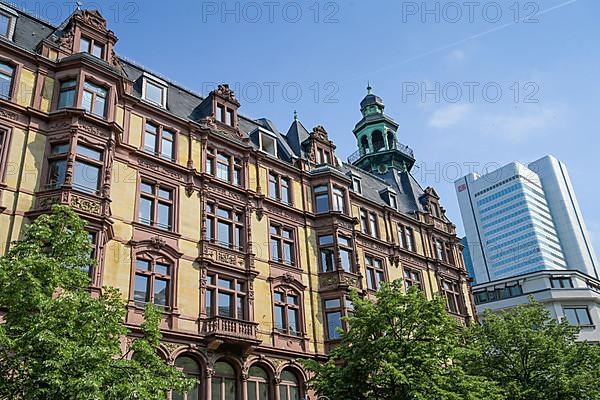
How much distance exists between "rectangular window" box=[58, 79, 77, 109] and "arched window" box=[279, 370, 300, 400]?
55.5ft

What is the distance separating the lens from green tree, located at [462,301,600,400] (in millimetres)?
28484

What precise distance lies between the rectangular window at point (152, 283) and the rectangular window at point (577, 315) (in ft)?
143

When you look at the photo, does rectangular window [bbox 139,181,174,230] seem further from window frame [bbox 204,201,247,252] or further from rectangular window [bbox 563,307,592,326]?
rectangular window [bbox 563,307,592,326]

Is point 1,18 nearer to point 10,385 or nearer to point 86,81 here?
point 86,81

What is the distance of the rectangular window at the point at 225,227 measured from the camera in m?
28.6

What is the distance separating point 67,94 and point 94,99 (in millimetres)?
1203

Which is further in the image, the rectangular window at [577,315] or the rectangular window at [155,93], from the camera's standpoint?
the rectangular window at [577,315]

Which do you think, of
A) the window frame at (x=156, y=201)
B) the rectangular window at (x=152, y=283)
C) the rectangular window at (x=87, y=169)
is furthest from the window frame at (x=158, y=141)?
the rectangular window at (x=152, y=283)

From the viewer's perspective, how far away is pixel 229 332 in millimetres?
25281

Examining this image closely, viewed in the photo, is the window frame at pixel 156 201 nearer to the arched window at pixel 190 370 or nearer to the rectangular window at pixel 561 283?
the arched window at pixel 190 370

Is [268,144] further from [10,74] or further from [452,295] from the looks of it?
[452,295]

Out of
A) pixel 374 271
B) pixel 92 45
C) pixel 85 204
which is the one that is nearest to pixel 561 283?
pixel 374 271

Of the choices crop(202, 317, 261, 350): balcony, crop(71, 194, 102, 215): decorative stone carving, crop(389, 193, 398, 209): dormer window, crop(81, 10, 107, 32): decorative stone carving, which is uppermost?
crop(81, 10, 107, 32): decorative stone carving

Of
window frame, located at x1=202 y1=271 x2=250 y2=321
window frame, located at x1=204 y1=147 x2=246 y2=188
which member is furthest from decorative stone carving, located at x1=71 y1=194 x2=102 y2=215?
window frame, located at x1=204 y1=147 x2=246 y2=188
